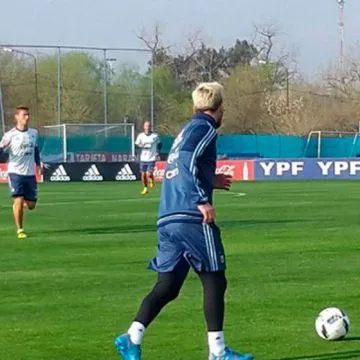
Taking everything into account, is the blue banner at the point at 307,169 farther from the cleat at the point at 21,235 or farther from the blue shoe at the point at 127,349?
the blue shoe at the point at 127,349

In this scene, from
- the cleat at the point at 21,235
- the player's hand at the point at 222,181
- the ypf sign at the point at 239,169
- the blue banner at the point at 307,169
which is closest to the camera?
the player's hand at the point at 222,181

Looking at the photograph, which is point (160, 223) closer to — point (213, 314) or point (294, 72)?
point (213, 314)

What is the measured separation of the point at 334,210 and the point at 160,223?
18.2 m

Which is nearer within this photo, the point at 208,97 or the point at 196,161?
the point at 196,161

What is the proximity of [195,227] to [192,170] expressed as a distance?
417mm

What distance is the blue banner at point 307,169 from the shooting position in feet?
159

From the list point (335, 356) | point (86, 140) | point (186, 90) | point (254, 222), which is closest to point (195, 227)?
point (335, 356)

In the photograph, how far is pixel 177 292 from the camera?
8953 mm

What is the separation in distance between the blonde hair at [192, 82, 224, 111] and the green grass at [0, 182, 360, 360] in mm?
1939

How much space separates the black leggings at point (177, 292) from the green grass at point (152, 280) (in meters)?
0.52

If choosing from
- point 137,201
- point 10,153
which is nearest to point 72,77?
point 137,201

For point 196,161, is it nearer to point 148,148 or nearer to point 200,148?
point 200,148

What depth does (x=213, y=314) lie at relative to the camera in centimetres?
880

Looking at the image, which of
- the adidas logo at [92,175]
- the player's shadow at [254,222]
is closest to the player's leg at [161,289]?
the player's shadow at [254,222]
